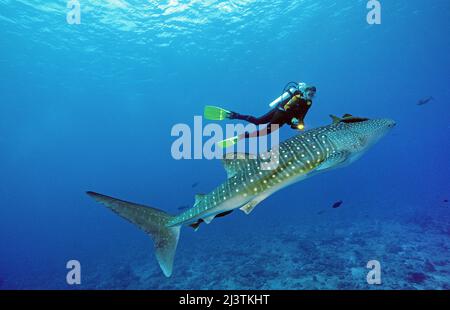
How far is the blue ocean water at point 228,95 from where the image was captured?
50.9ft

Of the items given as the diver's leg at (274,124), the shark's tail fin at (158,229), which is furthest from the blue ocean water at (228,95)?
the shark's tail fin at (158,229)

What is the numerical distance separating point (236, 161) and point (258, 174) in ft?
2.12

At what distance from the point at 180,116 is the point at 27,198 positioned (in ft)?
489

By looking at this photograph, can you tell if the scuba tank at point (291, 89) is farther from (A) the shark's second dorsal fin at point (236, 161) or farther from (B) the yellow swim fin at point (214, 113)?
(A) the shark's second dorsal fin at point (236, 161)

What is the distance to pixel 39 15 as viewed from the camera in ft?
85.7

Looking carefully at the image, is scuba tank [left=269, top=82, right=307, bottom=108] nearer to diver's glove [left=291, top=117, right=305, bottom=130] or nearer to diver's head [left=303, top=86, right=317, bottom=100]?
diver's head [left=303, top=86, right=317, bottom=100]

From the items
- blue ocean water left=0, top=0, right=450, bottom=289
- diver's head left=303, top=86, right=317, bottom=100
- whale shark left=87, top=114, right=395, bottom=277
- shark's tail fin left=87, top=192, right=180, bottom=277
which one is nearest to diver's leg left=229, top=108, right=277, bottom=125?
diver's head left=303, top=86, right=317, bottom=100

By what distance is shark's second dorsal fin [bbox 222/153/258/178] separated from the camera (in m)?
5.17

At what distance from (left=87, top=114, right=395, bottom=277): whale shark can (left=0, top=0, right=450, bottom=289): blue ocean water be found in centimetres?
830

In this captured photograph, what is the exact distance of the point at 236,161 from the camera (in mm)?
5250

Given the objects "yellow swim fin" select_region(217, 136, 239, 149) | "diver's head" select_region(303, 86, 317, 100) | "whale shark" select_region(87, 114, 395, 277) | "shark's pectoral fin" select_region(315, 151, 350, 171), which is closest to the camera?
"whale shark" select_region(87, 114, 395, 277)

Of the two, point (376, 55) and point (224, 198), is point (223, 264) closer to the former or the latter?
point (224, 198)

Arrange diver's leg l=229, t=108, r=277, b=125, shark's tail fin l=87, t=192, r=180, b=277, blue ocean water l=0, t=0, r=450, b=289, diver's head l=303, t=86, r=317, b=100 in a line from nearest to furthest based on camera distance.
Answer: shark's tail fin l=87, t=192, r=180, b=277
diver's head l=303, t=86, r=317, b=100
diver's leg l=229, t=108, r=277, b=125
blue ocean water l=0, t=0, r=450, b=289
